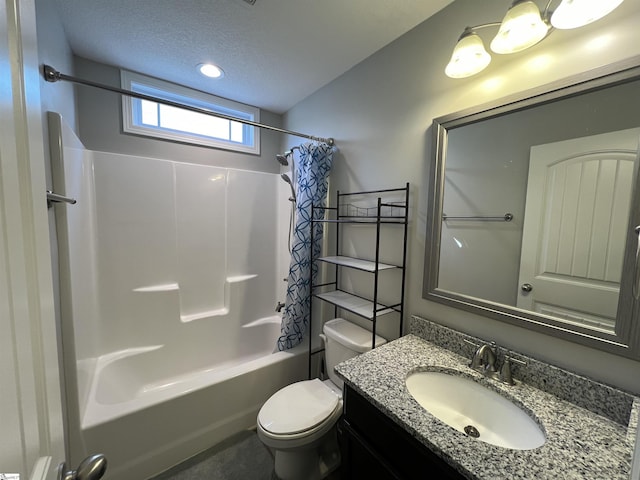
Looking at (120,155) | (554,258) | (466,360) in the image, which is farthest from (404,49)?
(120,155)

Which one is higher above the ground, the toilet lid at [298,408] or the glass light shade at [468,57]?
the glass light shade at [468,57]

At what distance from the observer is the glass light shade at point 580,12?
0.74 m

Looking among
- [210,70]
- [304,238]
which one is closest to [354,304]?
[304,238]

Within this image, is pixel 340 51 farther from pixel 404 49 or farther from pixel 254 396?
pixel 254 396

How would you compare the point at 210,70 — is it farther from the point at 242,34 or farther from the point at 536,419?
the point at 536,419

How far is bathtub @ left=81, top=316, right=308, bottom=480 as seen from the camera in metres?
1.31

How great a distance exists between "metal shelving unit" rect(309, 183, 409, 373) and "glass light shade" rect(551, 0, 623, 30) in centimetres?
77

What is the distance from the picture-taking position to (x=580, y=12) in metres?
0.77

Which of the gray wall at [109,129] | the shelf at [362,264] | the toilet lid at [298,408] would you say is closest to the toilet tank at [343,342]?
the toilet lid at [298,408]

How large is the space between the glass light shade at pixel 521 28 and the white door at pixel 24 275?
4.26 ft

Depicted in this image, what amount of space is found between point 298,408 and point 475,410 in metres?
0.82

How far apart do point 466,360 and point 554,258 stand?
0.55 metres

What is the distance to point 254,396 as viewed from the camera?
1.72 meters

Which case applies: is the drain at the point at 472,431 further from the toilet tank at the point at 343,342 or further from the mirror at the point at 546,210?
the toilet tank at the point at 343,342
